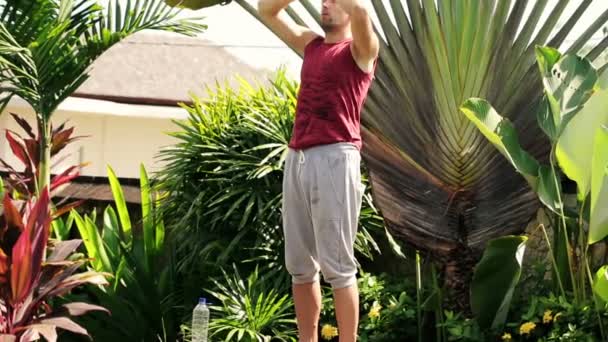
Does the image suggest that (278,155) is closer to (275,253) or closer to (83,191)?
(275,253)

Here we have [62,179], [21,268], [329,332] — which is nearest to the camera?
[21,268]

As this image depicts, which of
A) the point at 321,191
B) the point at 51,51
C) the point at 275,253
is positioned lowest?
the point at 275,253

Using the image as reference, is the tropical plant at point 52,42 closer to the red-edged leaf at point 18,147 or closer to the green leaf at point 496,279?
the red-edged leaf at point 18,147

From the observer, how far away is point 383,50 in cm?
651

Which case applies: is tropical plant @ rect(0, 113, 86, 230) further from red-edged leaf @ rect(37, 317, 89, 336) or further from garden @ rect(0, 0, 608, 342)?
red-edged leaf @ rect(37, 317, 89, 336)

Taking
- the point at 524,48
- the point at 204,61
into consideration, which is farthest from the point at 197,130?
the point at 204,61

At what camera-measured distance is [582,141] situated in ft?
18.6

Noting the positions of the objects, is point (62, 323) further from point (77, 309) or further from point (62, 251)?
point (62, 251)

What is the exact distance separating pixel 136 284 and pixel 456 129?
7.70 feet

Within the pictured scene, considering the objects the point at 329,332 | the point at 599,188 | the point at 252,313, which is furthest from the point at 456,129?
the point at 252,313

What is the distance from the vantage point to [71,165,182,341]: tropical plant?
7.50m

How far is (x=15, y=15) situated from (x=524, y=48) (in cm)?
286

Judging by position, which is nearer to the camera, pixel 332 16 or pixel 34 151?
pixel 332 16

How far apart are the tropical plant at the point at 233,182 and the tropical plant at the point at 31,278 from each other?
4.33 ft
